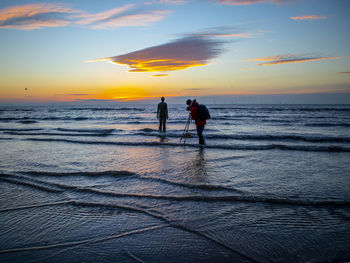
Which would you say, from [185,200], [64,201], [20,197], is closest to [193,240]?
[185,200]

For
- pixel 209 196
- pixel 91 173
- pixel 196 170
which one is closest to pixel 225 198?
pixel 209 196

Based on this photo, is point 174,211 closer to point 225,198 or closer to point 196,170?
point 225,198

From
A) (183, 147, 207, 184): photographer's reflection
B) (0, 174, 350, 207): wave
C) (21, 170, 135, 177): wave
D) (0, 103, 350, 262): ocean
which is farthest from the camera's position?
(21, 170, 135, 177): wave

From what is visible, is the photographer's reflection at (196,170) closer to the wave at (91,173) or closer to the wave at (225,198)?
the wave at (225,198)

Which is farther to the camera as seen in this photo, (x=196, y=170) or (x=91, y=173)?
(x=196, y=170)

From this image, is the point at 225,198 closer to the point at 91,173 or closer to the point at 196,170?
the point at 196,170

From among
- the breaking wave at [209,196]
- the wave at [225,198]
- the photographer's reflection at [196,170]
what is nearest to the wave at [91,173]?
the breaking wave at [209,196]

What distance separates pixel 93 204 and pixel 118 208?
533 millimetres

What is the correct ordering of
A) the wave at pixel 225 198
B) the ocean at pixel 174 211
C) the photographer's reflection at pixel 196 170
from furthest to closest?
the photographer's reflection at pixel 196 170, the wave at pixel 225 198, the ocean at pixel 174 211

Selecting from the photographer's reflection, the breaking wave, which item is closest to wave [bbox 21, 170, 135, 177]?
the breaking wave

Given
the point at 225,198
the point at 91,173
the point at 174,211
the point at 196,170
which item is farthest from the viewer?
the point at 196,170

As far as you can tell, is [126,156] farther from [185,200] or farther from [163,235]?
[163,235]

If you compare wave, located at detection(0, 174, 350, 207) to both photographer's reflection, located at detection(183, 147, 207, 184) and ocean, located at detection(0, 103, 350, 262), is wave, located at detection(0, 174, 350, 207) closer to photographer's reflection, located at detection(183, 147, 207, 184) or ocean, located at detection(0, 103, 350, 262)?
ocean, located at detection(0, 103, 350, 262)

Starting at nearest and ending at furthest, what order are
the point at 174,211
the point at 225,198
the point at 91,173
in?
the point at 174,211, the point at 225,198, the point at 91,173
